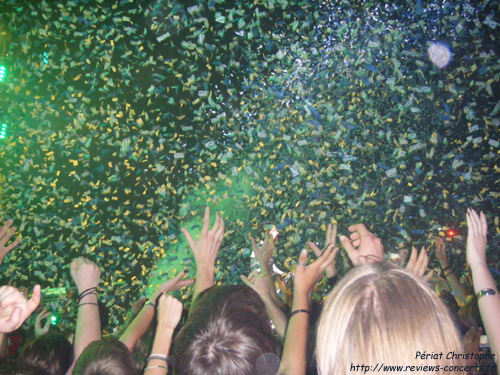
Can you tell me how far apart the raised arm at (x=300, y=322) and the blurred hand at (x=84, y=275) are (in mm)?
1250

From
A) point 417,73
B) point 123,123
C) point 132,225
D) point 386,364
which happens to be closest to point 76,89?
point 123,123

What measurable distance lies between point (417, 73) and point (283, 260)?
182cm

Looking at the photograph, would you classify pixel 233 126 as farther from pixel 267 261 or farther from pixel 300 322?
pixel 300 322

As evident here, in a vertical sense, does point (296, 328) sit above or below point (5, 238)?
below

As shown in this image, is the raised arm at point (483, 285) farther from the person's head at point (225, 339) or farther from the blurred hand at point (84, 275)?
the blurred hand at point (84, 275)

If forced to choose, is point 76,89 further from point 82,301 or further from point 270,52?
point 82,301

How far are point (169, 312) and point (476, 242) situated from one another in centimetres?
137

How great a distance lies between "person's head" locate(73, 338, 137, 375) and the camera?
1.48m

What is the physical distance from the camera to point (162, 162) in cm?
342

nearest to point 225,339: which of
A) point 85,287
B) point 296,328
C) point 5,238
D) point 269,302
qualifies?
point 296,328

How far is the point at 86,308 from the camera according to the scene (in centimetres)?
206

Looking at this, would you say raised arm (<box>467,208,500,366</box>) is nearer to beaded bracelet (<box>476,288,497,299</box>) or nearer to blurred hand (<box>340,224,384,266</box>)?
beaded bracelet (<box>476,288,497,299</box>)

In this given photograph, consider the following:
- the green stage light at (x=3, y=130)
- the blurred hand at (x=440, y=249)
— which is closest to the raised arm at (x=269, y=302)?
the blurred hand at (x=440, y=249)

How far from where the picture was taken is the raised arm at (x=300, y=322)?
136cm
